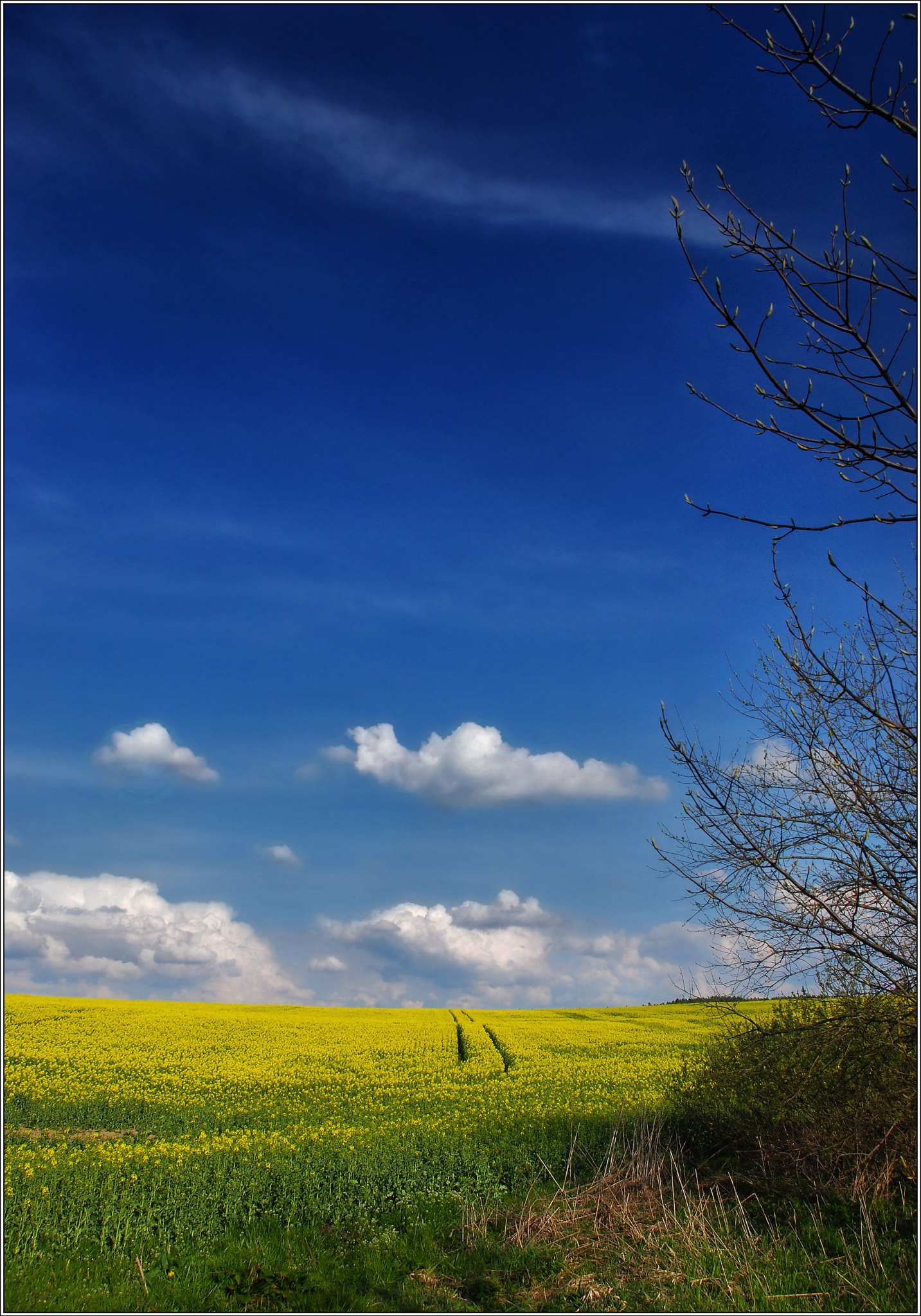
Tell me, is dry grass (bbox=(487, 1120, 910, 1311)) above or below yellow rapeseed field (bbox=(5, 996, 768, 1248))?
above

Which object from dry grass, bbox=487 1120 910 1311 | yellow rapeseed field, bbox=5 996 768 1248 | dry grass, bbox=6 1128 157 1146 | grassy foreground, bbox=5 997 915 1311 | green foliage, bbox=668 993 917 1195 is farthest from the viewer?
dry grass, bbox=6 1128 157 1146

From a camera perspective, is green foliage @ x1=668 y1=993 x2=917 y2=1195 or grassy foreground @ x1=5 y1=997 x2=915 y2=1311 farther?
green foliage @ x1=668 y1=993 x2=917 y2=1195

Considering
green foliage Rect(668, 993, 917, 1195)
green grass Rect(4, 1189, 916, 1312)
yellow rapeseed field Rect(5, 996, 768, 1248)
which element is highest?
green foliage Rect(668, 993, 917, 1195)

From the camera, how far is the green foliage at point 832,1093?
7977 millimetres

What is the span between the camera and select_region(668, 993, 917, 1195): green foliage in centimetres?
798

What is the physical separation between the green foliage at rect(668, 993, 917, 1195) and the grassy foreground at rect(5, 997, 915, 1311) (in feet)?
1.46

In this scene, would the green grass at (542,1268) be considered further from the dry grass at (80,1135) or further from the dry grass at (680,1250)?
the dry grass at (80,1135)

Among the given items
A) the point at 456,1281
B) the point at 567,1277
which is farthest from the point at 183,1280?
the point at 567,1277

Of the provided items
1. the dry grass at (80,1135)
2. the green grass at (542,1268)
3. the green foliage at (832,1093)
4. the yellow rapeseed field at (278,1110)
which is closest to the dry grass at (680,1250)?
the green grass at (542,1268)

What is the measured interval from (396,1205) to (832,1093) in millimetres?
6002

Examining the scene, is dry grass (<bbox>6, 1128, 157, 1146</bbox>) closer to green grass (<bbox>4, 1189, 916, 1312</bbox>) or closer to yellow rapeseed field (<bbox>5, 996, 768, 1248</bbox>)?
yellow rapeseed field (<bbox>5, 996, 768, 1248</bbox>)

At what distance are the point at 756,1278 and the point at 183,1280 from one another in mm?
5792

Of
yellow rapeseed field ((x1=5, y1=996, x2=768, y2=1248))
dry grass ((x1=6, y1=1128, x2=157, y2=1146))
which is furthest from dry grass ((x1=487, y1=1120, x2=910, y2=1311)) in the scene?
dry grass ((x1=6, y1=1128, x2=157, y2=1146))

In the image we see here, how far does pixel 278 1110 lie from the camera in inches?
615
